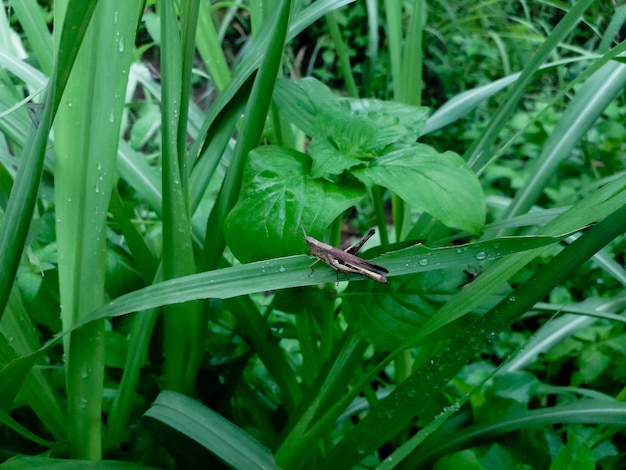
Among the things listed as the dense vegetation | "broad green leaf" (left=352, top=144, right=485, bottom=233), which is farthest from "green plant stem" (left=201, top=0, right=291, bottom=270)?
"broad green leaf" (left=352, top=144, right=485, bottom=233)

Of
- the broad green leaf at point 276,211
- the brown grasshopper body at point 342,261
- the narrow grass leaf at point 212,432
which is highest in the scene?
the broad green leaf at point 276,211

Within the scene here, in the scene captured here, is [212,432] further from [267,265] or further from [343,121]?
[343,121]

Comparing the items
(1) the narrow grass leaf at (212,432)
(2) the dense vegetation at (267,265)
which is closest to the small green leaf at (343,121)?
(2) the dense vegetation at (267,265)

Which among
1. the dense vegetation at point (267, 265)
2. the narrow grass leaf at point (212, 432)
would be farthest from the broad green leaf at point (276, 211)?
the narrow grass leaf at point (212, 432)

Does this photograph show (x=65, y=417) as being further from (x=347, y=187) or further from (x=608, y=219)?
(x=608, y=219)

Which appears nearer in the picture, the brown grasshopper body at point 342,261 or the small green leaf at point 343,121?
the brown grasshopper body at point 342,261

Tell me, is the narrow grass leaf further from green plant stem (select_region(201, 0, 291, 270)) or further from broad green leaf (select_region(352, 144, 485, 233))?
broad green leaf (select_region(352, 144, 485, 233))

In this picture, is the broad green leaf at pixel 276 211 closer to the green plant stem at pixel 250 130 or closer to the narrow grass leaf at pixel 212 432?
the green plant stem at pixel 250 130

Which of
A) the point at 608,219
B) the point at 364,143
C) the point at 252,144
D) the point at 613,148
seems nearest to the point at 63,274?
the point at 252,144

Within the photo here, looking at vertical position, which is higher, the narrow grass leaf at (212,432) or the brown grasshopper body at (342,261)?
the brown grasshopper body at (342,261)
